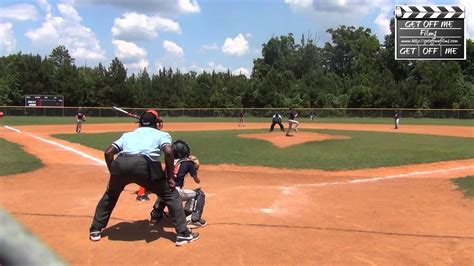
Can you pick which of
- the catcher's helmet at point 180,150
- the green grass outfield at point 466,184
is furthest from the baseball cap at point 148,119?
the green grass outfield at point 466,184

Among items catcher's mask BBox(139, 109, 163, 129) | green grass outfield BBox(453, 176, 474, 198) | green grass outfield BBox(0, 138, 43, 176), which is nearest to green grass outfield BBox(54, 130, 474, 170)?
green grass outfield BBox(453, 176, 474, 198)

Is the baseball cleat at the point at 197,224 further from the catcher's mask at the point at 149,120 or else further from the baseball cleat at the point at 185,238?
the catcher's mask at the point at 149,120

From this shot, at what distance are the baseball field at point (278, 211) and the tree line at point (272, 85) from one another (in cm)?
4916

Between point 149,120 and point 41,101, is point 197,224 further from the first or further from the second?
point 41,101

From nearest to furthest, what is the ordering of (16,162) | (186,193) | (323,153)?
(186,193) < (16,162) < (323,153)

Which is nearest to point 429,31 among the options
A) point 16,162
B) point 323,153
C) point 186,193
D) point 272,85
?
point 186,193

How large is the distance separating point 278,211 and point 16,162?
1062 centimetres

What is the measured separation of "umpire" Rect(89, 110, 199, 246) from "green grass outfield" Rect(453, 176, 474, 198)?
706 cm

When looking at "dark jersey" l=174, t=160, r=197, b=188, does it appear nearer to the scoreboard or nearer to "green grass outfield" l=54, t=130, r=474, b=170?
"green grass outfield" l=54, t=130, r=474, b=170

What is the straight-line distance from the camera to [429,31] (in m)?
9.29

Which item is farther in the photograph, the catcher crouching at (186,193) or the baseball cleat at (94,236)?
the catcher crouching at (186,193)

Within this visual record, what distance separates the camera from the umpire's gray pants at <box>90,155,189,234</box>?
5.89m

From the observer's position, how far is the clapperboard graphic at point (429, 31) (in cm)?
916

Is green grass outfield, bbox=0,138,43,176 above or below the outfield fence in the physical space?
below
